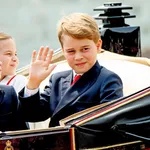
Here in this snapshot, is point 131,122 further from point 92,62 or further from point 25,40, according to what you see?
point 25,40

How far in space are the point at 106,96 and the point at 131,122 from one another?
0.19 metres

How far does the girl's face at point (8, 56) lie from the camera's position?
2.29 meters

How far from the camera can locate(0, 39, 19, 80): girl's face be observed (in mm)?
2291

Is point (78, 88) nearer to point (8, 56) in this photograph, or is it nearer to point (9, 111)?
point (9, 111)

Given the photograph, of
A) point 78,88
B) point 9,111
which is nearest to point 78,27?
point 78,88

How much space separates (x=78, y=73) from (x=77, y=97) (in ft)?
0.29

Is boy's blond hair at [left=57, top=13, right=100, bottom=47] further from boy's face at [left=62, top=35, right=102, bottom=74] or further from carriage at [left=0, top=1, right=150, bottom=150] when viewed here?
carriage at [left=0, top=1, right=150, bottom=150]

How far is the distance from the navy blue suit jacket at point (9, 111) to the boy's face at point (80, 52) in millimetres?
228

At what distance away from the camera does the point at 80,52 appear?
6.61ft

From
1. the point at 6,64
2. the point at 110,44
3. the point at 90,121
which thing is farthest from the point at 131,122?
the point at 110,44

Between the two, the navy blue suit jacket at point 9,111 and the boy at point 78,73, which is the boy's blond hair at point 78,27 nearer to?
the boy at point 78,73

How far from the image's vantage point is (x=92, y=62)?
2.04 metres

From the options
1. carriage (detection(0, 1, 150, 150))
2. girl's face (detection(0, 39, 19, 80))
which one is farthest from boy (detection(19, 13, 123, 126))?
→ girl's face (detection(0, 39, 19, 80))

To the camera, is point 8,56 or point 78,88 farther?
point 8,56
